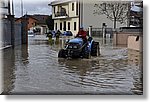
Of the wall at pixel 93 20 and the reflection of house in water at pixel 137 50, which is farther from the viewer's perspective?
the wall at pixel 93 20

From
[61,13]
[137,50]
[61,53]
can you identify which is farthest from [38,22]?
[61,53]

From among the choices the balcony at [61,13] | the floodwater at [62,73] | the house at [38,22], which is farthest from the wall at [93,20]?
the floodwater at [62,73]

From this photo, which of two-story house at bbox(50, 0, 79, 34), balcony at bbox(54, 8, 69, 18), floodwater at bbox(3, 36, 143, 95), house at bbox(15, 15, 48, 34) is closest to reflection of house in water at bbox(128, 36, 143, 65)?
floodwater at bbox(3, 36, 143, 95)

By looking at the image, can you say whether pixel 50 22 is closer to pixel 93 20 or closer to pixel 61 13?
pixel 61 13

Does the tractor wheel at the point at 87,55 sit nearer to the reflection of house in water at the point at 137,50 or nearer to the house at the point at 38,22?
the reflection of house in water at the point at 137,50

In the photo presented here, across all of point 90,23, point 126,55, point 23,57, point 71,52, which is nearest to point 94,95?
point 90,23

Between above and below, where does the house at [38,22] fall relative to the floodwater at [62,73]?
above

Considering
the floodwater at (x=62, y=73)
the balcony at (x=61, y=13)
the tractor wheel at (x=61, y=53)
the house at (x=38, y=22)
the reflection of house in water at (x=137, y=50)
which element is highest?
the balcony at (x=61, y=13)

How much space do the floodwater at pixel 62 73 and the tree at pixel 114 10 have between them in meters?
0.50

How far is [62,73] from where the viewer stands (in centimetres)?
445

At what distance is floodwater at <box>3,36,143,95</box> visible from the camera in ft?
8.37

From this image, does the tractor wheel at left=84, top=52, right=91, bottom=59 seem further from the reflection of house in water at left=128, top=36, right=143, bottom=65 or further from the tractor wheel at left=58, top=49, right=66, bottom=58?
the reflection of house in water at left=128, top=36, right=143, bottom=65

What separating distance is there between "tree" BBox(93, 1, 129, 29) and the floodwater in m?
0.50

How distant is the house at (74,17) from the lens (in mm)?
3074
